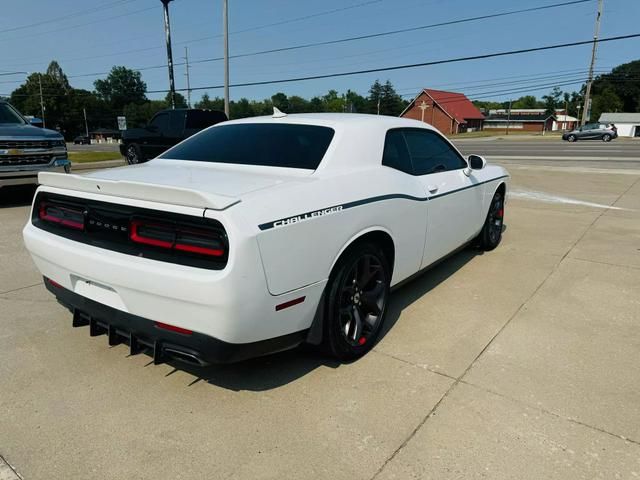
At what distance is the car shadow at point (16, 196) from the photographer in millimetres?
8195

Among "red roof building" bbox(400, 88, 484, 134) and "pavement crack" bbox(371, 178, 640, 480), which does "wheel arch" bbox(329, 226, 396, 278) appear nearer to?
"pavement crack" bbox(371, 178, 640, 480)

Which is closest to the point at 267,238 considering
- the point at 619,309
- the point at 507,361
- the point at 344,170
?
the point at 344,170

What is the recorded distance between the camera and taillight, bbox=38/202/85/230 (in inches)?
103

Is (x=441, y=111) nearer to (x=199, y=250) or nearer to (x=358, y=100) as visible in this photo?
(x=358, y=100)

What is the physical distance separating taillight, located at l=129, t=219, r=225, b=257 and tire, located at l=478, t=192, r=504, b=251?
3.77 meters

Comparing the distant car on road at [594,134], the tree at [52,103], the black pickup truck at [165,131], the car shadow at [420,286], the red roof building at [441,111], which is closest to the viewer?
the car shadow at [420,286]

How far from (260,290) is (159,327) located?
57cm

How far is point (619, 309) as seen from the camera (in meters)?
3.78

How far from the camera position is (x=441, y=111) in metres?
75.9

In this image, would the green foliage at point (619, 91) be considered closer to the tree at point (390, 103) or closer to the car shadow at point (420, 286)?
the tree at point (390, 103)

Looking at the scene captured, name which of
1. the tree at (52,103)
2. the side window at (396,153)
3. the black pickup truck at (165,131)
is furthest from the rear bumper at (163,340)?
the tree at (52,103)

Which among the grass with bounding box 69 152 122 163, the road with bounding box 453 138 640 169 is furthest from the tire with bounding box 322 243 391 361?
the grass with bounding box 69 152 122 163

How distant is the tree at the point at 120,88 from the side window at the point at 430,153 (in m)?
128

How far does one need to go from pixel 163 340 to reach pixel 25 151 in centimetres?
707
